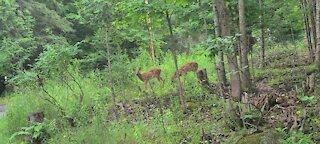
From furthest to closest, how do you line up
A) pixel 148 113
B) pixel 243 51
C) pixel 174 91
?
pixel 174 91, pixel 148 113, pixel 243 51

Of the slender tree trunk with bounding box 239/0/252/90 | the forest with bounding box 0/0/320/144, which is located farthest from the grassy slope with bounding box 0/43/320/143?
the slender tree trunk with bounding box 239/0/252/90

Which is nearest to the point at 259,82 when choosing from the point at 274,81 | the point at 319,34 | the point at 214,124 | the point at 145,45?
the point at 274,81

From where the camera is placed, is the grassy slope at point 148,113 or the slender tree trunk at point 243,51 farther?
the slender tree trunk at point 243,51

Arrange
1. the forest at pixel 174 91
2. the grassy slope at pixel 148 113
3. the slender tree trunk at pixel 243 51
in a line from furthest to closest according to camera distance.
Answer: the slender tree trunk at pixel 243 51 < the grassy slope at pixel 148 113 < the forest at pixel 174 91

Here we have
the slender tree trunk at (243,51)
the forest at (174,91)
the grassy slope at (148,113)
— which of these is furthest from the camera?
the slender tree trunk at (243,51)

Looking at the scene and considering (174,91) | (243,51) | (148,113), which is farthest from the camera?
(174,91)

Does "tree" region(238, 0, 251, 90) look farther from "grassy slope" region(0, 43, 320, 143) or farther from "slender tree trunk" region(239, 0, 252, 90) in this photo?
"grassy slope" region(0, 43, 320, 143)

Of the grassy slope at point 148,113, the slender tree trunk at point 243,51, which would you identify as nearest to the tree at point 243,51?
the slender tree trunk at point 243,51

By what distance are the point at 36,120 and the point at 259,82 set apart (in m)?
5.75

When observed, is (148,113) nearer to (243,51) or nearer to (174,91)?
(174,91)

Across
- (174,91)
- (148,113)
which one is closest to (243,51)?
(148,113)

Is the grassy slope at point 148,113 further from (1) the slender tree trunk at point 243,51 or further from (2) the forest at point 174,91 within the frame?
(1) the slender tree trunk at point 243,51

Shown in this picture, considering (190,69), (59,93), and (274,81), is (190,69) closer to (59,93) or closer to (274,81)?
(274,81)

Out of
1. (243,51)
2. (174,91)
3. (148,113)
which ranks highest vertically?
(243,51)
